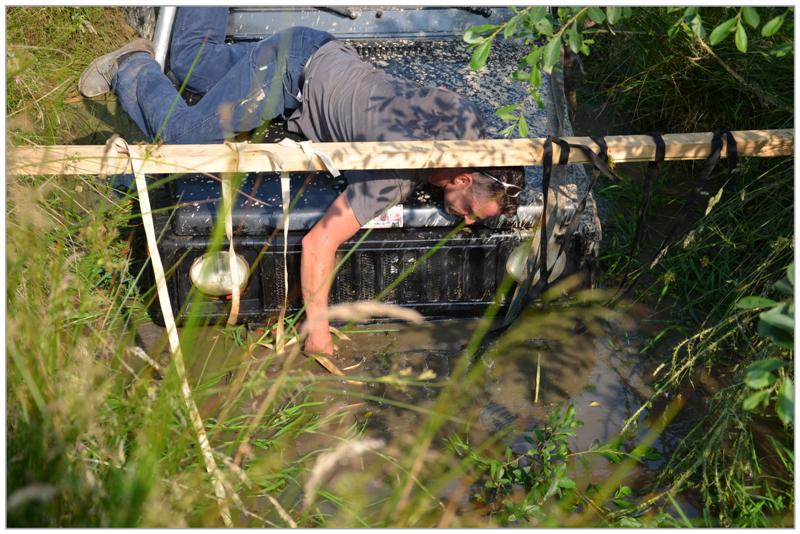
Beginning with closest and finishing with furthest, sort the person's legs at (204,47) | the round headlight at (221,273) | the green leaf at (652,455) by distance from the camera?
the green leaf at (652,455) < the round headlight at (221,273) < the person's legs at (204,47)

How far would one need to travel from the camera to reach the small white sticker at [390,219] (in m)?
3.46

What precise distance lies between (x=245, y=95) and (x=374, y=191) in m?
0.89


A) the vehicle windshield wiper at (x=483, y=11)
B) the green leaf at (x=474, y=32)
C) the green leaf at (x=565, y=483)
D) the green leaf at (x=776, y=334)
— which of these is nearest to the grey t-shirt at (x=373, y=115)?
the green leaf at (x=474, y=32)

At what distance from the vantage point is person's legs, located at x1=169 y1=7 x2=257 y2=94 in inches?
162

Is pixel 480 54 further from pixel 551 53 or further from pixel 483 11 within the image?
pixel 483 11

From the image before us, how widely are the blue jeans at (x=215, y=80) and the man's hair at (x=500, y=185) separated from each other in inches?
37.0

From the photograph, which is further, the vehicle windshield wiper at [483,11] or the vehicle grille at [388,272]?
the vehicle windshield wiper at [483,11]

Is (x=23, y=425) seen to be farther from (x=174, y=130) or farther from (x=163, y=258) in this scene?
(x=174, y=130)

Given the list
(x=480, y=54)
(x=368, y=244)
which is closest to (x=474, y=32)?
(x=480, y=54)

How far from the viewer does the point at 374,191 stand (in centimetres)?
330

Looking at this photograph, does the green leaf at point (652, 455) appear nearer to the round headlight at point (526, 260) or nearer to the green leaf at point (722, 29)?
the round headlight at point (526, 260)

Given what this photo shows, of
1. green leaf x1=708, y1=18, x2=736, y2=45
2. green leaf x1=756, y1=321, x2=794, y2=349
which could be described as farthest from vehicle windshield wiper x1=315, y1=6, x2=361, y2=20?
green leaf x1=756, y1=321, x2=794, y2=349

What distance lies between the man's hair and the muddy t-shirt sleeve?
0.27 meters

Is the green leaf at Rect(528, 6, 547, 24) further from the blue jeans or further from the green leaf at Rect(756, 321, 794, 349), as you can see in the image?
the blue jeans
